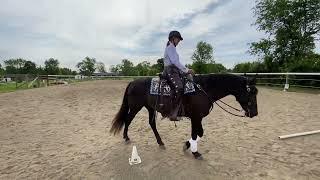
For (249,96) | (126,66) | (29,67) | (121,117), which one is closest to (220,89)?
(249,96)

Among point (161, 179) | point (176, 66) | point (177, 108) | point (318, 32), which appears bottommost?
point (161, 179)

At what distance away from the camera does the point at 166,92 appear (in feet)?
20.0

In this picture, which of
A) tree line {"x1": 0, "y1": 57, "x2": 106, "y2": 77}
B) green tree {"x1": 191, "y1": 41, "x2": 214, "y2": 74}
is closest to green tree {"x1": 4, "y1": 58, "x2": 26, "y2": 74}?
tree line {"x1": 0, "y1": 57, "x2": 106, "y2": 77}

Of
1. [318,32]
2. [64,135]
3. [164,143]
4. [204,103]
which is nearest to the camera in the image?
[204,103]

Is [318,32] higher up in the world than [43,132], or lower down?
higher up

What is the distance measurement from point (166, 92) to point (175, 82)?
0.35m

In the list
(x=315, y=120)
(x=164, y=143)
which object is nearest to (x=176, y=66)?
(x=164, y=143)

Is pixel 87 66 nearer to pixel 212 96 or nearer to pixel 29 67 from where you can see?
pixel 29 67

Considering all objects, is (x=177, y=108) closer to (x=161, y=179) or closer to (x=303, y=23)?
(x=161, y=179)

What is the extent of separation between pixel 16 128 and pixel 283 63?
30.0 m

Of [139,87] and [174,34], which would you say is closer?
[174,34]

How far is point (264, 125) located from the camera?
843 cm

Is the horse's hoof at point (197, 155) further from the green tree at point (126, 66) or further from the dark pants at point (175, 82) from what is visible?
the green tree at point (126, 66)

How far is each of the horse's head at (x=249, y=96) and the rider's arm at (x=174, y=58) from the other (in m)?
1.14
